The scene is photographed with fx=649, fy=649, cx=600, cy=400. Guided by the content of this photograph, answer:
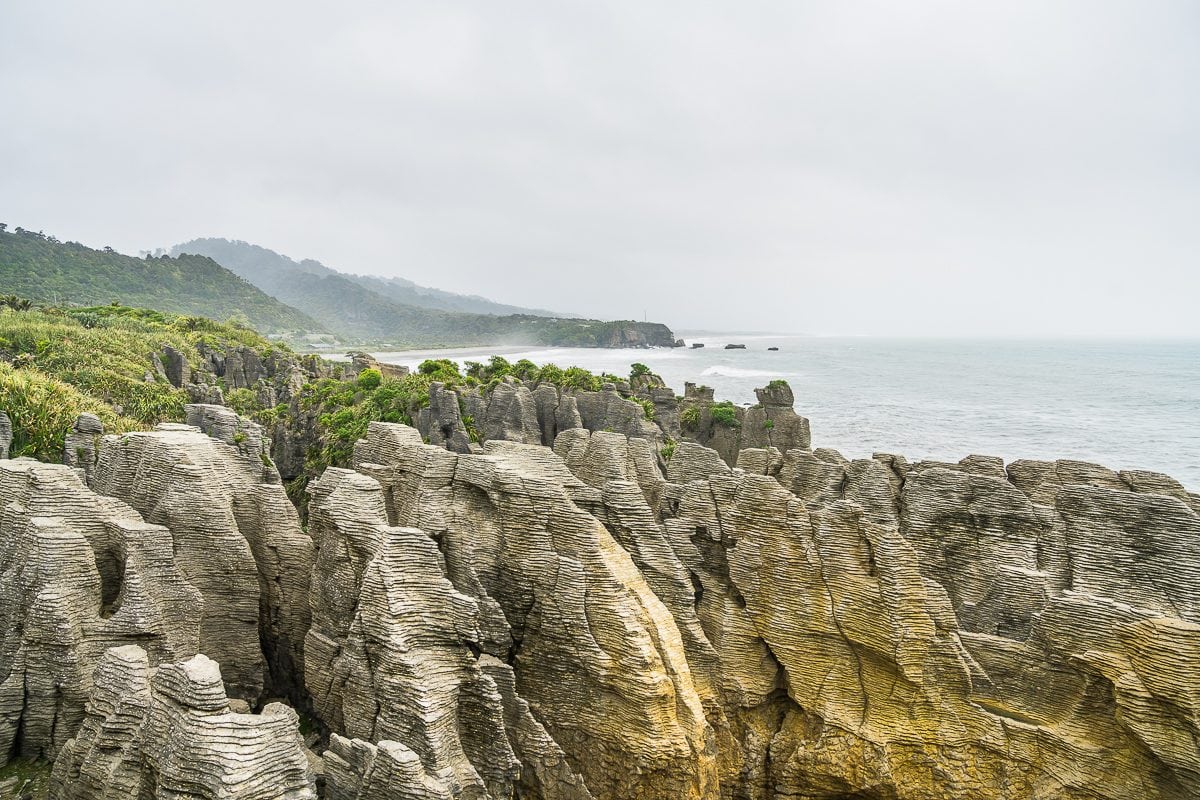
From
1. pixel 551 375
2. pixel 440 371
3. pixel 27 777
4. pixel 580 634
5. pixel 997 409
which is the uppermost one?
pixel 440 371

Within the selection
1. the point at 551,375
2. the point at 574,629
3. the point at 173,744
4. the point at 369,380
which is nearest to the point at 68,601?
the point at 173,744

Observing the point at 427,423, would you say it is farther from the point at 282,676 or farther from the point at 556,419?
the point at 282,676

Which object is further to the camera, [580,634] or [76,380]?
[76,380]

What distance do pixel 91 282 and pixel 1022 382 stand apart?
178875 millimetres

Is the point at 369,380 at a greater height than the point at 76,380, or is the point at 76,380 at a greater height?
the point at 76,380

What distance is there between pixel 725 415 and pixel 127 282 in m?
143

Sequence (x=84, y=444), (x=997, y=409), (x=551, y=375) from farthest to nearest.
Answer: (x=997, y=409), (x=551, y=375), (x=84, y=444)

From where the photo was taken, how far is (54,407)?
1819 centimetres

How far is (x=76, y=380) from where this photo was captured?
2584 centimetres

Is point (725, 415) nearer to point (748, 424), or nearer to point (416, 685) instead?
point (748, 424)

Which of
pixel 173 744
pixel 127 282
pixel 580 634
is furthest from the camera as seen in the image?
pixel 127 282

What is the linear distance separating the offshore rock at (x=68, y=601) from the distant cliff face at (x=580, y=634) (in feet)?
0.14

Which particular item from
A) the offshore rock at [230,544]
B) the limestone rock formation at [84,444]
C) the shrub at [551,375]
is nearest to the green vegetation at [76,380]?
the limestone rock formation at [84,444]

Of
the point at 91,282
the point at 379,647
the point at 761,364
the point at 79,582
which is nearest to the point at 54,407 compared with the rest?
the point at 79,582
